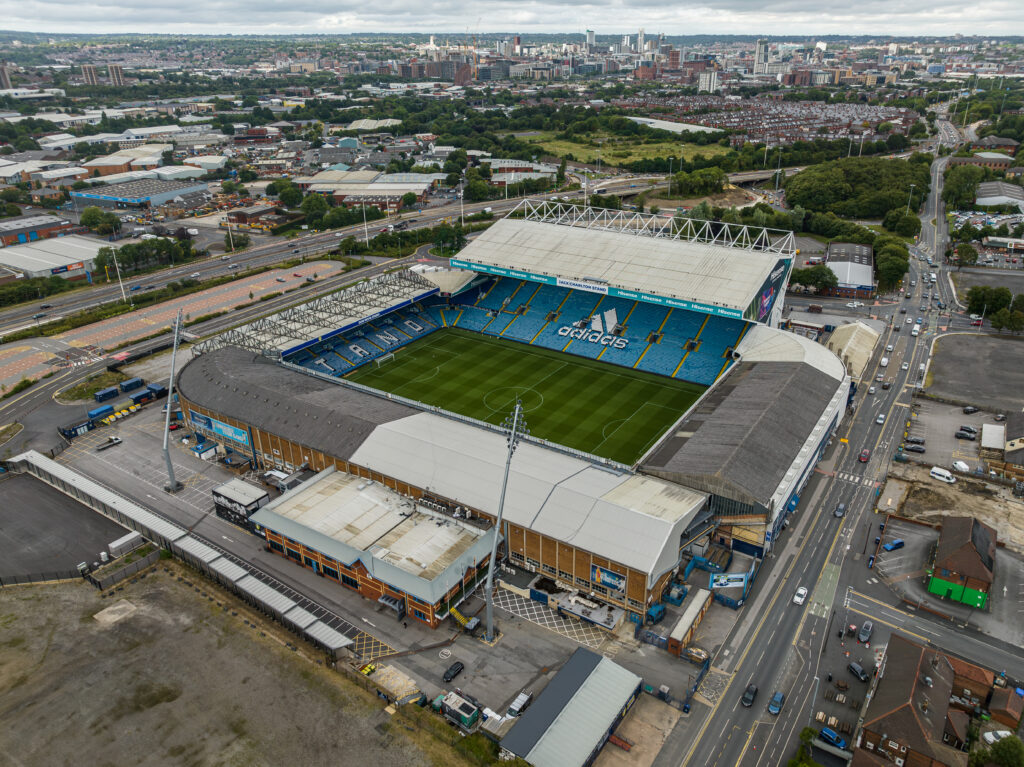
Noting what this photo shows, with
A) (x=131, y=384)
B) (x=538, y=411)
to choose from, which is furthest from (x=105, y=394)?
(x=538, y=411)

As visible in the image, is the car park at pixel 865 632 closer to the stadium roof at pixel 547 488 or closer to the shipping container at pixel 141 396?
the stadium roof at pixel 547 488

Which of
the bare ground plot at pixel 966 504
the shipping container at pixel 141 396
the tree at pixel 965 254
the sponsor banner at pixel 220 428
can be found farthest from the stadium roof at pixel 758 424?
the tree at pixel 965 254

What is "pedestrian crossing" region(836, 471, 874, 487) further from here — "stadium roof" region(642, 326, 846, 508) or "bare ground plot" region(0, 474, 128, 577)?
"bare ground plot" region(0, 474, 128, 577)

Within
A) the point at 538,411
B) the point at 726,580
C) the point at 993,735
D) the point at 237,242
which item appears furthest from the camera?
the point at 237,242

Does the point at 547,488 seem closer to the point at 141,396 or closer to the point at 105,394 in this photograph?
the point at 141,396

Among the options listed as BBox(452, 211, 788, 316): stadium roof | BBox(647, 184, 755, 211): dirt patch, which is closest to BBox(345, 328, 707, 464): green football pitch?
BBox(452, 211, 788, 316): stadium roof

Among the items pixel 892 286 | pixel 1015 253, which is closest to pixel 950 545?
pixel 892 286
